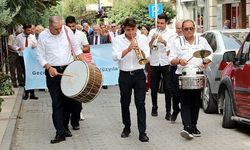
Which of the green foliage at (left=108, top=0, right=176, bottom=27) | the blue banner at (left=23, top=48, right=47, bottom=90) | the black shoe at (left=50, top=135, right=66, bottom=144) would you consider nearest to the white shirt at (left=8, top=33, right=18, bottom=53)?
the blue banner at (left=23, top=48, right=47, bottom=90)

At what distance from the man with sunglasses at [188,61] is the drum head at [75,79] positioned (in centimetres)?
132

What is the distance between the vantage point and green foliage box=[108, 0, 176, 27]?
38.4 m

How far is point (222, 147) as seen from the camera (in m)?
7.87

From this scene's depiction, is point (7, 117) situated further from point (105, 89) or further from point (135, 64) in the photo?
point (105, 89)

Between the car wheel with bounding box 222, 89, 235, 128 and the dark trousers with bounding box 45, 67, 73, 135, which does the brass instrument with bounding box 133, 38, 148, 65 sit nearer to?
the dark trousers with bounding box 45, 67, 73, 135

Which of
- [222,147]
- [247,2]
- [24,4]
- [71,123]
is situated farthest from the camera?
[247,2]

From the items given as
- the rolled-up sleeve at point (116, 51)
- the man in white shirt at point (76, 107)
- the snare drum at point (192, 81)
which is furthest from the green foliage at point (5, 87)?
the snare drum at point (192, 81)

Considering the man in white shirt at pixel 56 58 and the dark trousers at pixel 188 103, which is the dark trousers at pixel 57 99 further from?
the dark trousers at pixel 188 103

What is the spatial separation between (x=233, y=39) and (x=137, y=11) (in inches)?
1112

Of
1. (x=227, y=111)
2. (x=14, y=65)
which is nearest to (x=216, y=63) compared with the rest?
(x=227, y=111)

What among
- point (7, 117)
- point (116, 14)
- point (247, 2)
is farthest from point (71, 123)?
point (116, 14)

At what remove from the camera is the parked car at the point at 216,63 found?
10664mm

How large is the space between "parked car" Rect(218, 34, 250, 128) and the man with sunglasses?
23.8 inches

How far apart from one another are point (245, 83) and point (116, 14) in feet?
115
